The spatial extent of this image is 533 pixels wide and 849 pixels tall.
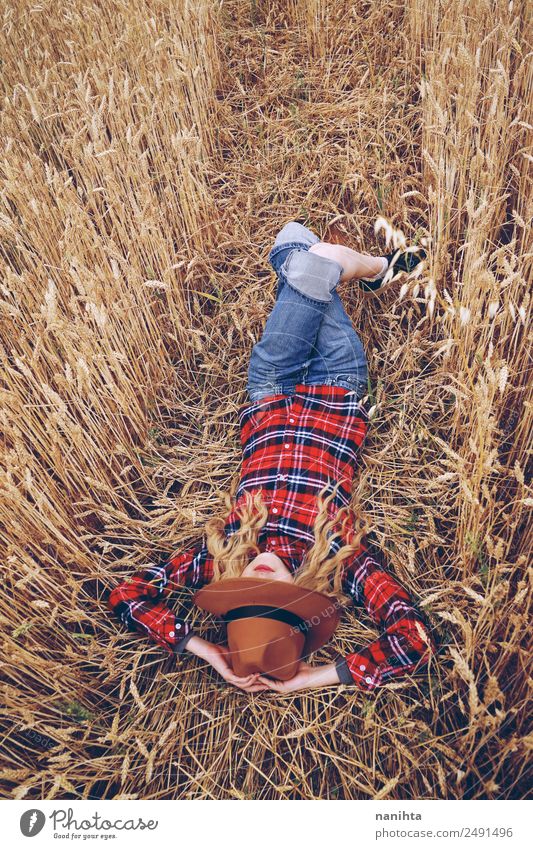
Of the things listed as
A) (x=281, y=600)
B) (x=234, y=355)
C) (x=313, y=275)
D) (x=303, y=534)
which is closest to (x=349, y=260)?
(x=313, y=275)

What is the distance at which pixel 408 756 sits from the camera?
1.00 meters

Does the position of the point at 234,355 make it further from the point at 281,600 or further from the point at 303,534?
the point at 281,600

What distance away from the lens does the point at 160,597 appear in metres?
1.35

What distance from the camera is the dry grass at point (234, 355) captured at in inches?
43.5

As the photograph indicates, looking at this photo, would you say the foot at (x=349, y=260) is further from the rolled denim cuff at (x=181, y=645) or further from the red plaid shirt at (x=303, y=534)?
the rolled denim cuff at (x=181, y=645)

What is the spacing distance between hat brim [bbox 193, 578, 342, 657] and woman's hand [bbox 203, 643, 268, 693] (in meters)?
0.15

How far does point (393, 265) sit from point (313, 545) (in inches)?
38.7

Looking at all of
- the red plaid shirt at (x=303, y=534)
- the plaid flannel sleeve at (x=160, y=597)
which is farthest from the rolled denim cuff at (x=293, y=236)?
the plaid flannel sleeve at (x=160, y=597)

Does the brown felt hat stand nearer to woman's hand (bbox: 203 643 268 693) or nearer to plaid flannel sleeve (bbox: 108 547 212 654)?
woman's hand (bbox: 203 643 268 693)

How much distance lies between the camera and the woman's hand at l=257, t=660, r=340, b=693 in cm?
119

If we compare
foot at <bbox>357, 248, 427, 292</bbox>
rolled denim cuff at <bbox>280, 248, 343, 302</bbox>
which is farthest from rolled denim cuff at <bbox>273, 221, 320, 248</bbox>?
foot at <bbox>357, 248, 427, 292</bbox>
